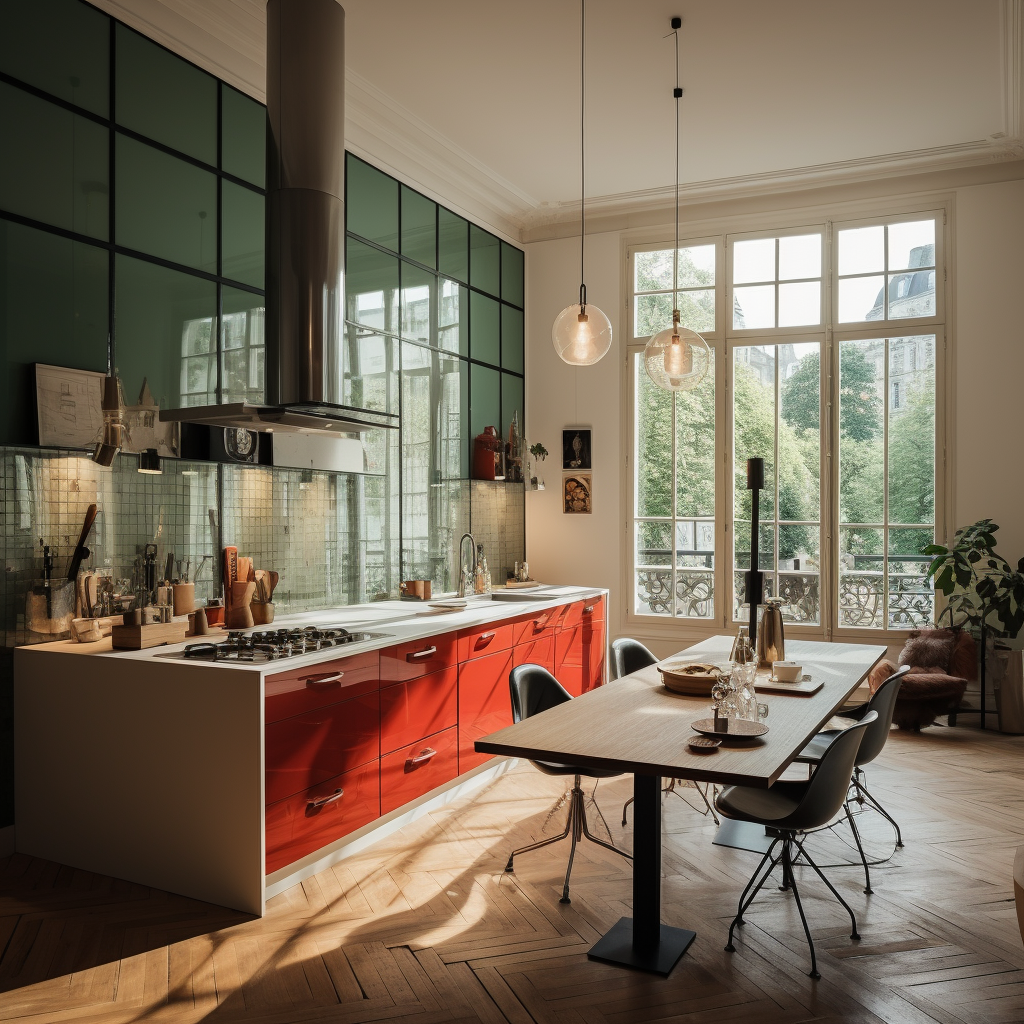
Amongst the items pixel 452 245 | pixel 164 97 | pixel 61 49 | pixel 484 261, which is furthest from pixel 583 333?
pixel 484 261

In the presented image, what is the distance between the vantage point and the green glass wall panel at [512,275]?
7207 mm

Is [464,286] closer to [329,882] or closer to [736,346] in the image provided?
[736,346]

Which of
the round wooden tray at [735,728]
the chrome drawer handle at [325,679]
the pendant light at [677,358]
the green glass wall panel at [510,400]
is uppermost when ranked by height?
the green glass wall panel at [510,400]

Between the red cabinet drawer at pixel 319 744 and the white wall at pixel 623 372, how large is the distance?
3726mm

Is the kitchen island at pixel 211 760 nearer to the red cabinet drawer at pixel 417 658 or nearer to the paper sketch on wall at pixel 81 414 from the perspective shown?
the red cabinet drawer at pixel 417 658

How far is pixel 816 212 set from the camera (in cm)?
671

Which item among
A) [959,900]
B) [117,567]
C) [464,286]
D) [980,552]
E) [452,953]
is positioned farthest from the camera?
[464,286]

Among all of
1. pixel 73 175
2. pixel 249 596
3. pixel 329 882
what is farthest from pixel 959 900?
pixel 73 175

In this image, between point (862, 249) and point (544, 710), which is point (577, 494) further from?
point (544, 710)

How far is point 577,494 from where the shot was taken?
24.1 ft

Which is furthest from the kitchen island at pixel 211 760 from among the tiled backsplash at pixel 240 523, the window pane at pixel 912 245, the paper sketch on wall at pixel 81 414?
the window pane at pixel 912 245

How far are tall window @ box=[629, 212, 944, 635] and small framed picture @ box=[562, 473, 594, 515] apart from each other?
1.21 feet

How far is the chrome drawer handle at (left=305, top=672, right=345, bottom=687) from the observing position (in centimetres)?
342

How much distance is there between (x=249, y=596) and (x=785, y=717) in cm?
247
